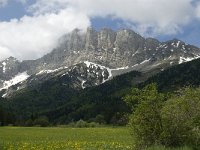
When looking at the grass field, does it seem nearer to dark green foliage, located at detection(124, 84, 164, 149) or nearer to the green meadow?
the green meadow

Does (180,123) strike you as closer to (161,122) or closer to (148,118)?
(161,122)

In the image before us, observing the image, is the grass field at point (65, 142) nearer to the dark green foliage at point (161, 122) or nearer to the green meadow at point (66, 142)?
the green meadow at point (66, 142)

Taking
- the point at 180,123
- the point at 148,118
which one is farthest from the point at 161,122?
the point at 180,123

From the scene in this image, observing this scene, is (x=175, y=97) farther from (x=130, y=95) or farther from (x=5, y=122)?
(x=5, y=122)

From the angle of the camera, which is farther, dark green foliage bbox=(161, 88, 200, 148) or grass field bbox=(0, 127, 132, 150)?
grass field bbox=(0, 127, 132, 150)

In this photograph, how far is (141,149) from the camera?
76.6ft

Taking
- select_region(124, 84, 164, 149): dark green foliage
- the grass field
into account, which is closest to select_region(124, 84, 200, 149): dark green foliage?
select_region(124, 84, 164, 149): dark green foliage

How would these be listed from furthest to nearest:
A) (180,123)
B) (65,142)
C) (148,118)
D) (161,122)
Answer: (65,142) → (148,118) → (161,122) → (180,123)

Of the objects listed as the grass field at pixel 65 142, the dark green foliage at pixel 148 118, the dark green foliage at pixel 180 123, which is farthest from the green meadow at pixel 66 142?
the dark green foliage at pixel 148 118

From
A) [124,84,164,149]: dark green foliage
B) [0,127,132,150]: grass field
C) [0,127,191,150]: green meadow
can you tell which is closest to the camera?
[124,84,164,149]: dark green foliage

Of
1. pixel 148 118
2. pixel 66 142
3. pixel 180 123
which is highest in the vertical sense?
pixel 148 118

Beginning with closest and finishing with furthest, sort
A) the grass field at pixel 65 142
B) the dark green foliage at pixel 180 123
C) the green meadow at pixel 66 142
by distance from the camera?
1. the dark green foliage at pixel 180 123
2. the green meadow at pixel 66 142
3. the grass field at pixel 65 142

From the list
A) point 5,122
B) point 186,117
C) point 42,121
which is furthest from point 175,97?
point 42,121

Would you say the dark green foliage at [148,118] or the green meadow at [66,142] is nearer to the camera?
the dark green foliage at [148,118]
